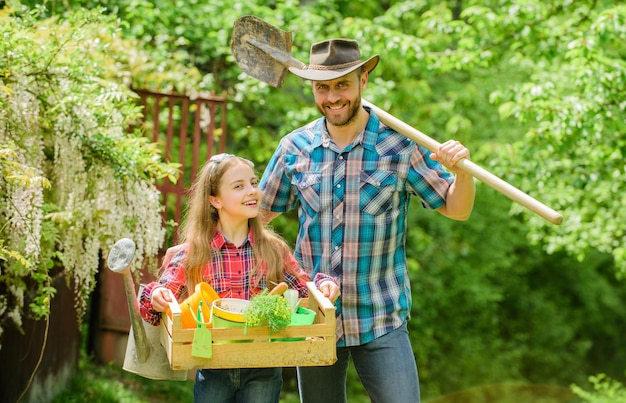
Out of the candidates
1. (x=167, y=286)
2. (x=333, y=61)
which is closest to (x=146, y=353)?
(x=167, y=286)

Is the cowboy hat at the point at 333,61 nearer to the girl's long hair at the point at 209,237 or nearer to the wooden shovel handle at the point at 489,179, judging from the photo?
the wooden shovel handle at the point at 489,179

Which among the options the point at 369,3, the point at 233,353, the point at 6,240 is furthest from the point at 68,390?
the point at 369,3

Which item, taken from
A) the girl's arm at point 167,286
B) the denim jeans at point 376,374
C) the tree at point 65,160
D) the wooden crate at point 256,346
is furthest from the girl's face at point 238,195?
the tree at point 65,160

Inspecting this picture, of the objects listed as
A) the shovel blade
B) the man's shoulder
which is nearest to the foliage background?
the shovel blade

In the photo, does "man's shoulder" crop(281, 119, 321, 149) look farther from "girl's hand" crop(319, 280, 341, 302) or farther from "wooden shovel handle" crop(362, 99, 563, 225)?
"girl's hand" crop(319, 280, 341, 302)

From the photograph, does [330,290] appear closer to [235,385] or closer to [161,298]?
[235,385]

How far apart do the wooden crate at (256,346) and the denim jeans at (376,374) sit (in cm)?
39

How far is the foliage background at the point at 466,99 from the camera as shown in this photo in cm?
588

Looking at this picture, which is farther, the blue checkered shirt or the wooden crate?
the blue checkered shirt

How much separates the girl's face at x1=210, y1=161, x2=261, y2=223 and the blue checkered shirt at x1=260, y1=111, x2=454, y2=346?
0.80 ft

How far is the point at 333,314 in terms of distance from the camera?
2.72m

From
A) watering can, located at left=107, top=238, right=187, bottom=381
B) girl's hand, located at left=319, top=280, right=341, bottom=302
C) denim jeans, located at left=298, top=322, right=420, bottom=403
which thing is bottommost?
denim jeans, located at left=298, top=322, right=420, bottom=403

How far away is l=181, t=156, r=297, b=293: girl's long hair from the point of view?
3002mm

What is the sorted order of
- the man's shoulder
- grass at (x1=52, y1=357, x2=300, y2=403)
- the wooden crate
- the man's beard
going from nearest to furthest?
1. the wooden crate
2. the man's beard
3. the man's shoulder
4. grass at (x1=52, y1=357, x2=300, y2=403)
